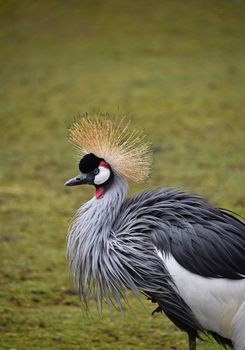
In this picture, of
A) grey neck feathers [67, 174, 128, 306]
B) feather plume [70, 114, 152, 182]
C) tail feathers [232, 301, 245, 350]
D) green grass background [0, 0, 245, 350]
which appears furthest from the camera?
green grass background [0, 0, 245, 350]

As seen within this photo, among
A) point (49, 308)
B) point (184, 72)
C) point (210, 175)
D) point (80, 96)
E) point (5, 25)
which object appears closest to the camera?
point (49, 308)

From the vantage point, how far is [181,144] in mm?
7402

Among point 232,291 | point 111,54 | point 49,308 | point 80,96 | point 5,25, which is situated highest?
point 5,25

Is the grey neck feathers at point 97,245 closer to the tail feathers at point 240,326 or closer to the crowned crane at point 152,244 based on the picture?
the crowned crane at point 152,244

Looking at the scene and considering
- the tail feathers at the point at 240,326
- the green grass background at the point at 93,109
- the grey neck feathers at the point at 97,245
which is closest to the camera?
the tail feathers at the point at 240,326

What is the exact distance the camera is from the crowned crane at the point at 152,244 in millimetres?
2867

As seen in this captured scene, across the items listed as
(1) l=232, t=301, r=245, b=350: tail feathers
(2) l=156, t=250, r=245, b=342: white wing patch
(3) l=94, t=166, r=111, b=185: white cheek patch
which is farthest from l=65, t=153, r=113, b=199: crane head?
(1) l=232, t=301, r=245, b=350: tail feathers

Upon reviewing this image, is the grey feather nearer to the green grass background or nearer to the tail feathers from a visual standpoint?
the tail feathers

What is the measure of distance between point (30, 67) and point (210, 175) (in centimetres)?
505

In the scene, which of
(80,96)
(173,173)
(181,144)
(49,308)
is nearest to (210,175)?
(173,173)

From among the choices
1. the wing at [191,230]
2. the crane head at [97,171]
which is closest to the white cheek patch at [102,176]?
the crane head at [97,171]

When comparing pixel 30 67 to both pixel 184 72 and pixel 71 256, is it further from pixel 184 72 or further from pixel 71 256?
pixel 71 256

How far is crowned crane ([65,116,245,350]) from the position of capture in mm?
2867

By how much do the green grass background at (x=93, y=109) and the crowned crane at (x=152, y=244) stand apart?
625mm
